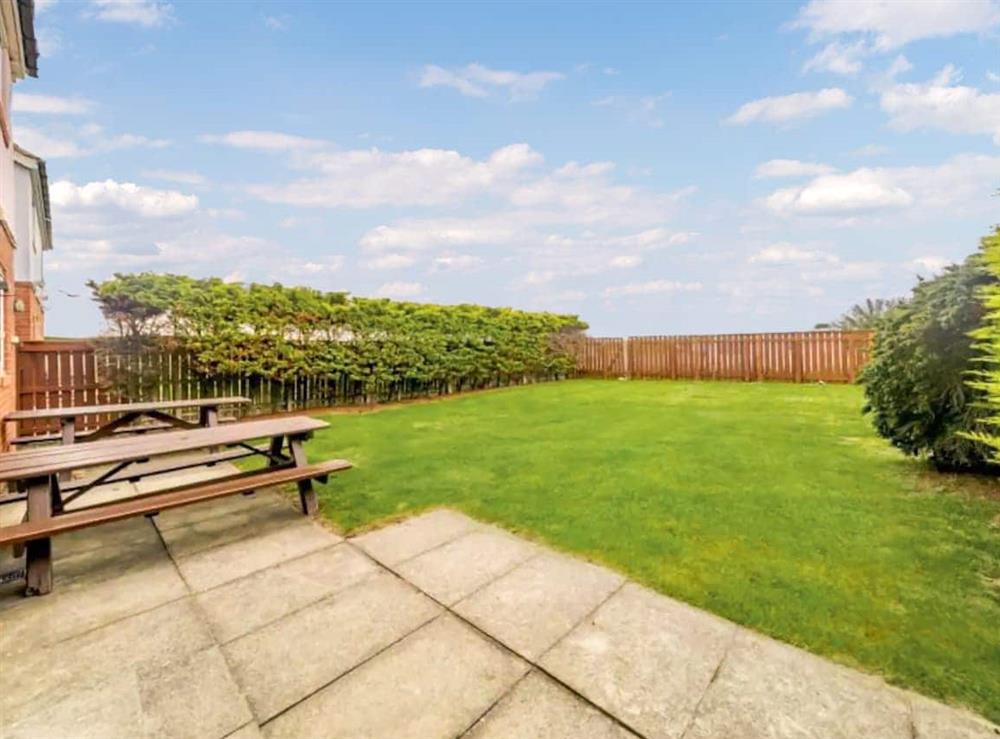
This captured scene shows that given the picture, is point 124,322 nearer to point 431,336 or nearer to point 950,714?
point 431,336

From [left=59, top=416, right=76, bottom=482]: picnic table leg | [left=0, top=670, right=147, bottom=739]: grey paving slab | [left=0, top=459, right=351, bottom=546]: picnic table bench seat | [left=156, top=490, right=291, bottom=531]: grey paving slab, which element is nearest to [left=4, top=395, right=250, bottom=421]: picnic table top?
[left=59, top=416, right=76, bottom=482]: picnic table leg

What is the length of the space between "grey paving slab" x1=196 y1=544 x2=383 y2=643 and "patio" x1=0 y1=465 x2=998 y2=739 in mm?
12

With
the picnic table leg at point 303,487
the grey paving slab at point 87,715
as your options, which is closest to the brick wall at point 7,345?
the picnic table leg at point 303,487

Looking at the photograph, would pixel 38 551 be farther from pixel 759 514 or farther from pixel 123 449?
pixel 759 514

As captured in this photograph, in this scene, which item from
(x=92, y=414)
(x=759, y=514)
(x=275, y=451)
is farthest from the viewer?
(x=92, y=414)

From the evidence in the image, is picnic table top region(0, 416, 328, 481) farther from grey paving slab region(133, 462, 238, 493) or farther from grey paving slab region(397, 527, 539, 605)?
grey paving slab region(397, 527, 539, 605)

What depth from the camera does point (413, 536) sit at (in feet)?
10.2

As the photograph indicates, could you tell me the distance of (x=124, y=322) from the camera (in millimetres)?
7105

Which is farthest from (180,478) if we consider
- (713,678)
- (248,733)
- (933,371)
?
(933,371)

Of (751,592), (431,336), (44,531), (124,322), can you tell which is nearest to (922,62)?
(751,592)

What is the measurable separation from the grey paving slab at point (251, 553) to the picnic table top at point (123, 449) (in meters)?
0.71

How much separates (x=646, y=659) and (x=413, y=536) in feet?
5.84

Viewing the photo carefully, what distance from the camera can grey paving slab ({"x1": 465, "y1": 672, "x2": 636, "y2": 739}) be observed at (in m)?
1.44

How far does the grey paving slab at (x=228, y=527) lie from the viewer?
Answer: 3096 millimetres
